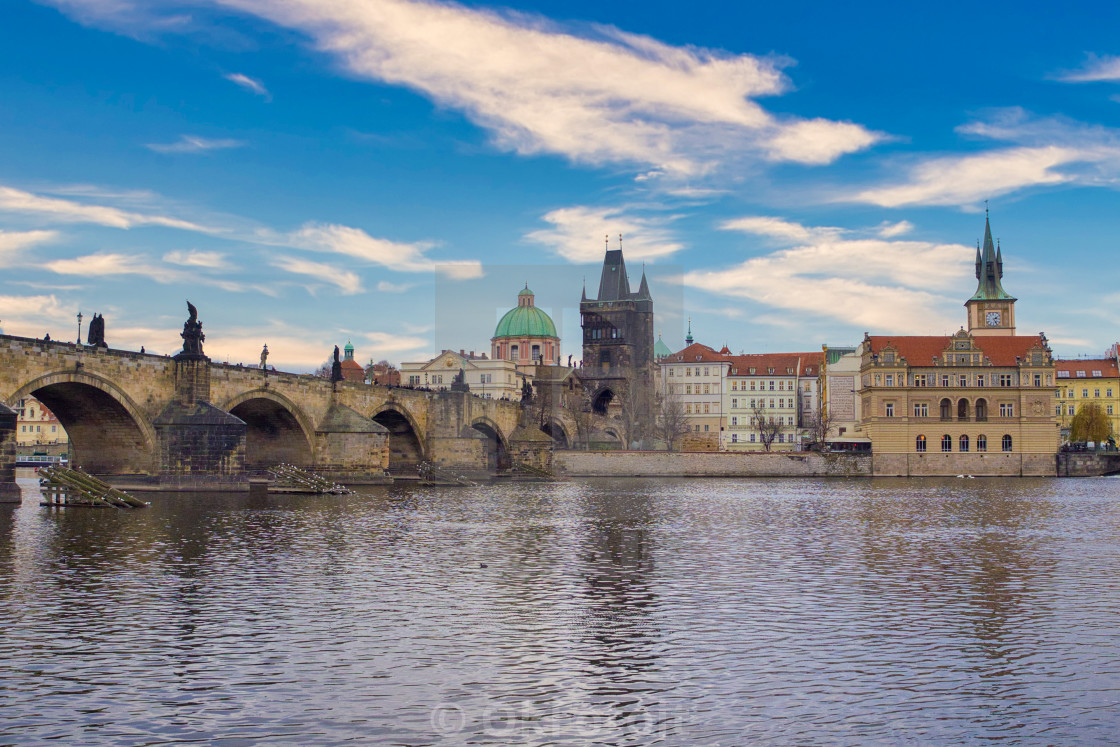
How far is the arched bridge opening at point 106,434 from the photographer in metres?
44.3

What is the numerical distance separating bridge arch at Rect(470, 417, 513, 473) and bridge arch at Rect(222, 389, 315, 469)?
2626 cm

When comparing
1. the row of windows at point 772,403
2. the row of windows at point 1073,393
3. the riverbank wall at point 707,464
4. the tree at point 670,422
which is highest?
the row of windows at point 1073,393

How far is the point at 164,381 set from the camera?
154 ft

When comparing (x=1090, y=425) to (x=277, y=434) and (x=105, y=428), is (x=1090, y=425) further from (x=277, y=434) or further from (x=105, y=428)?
(x=105, y=428)

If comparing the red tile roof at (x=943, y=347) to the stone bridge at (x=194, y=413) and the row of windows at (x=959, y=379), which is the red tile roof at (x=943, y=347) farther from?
the stone bridge at (x=194, y=413)

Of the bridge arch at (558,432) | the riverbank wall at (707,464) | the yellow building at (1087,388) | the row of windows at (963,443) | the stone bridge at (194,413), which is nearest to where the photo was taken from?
the stone bridge at (194,413)

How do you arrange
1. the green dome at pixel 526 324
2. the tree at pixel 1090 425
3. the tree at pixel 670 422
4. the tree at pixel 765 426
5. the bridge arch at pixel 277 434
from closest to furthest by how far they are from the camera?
1. the bridge arch at pixel 277 434
2. the tree at pixel 1090 425
3. the tree at pixel 670 422
4. the tree at pixel 765 426
5. the green dome at pixel 526 324

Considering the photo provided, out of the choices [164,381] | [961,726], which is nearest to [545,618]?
[961,726]

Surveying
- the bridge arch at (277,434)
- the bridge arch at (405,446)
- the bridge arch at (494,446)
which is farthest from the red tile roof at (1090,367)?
the bridge arch at (277,434)

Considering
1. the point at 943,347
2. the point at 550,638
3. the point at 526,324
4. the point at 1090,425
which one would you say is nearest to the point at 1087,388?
the point at 1090,425

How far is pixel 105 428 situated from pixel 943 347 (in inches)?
2869

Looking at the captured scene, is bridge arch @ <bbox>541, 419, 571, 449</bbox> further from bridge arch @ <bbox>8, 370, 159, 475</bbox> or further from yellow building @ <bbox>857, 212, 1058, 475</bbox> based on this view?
bridge arch @ <bbox>8, 370, 159, 475</bbox>

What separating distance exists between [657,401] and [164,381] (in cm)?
8173

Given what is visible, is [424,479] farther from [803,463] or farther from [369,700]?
[369,700]
